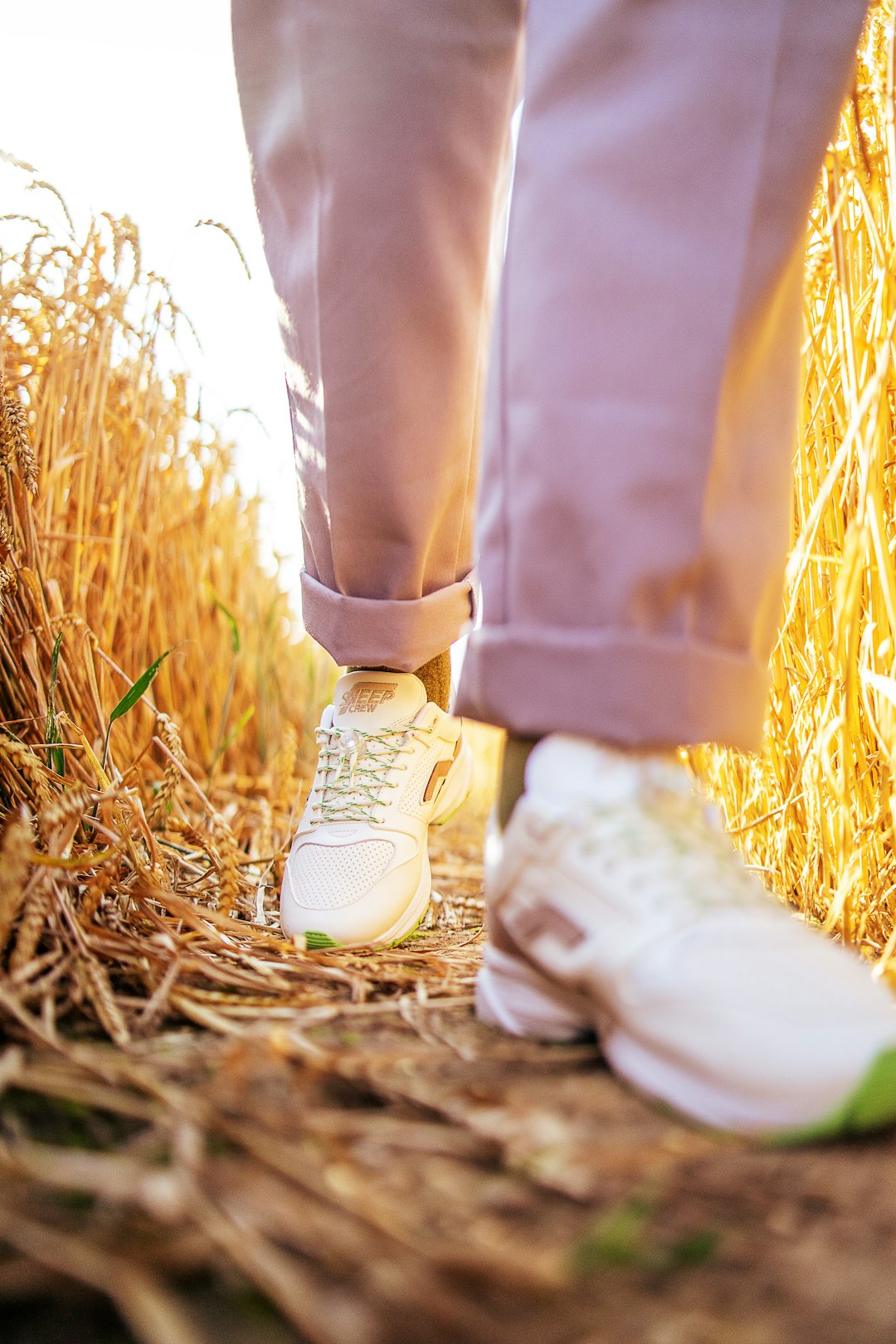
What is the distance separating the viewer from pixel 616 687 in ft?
1.54

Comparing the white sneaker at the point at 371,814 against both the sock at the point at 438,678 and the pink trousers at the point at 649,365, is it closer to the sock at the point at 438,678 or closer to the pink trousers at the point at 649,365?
the sock at the point at 438,678

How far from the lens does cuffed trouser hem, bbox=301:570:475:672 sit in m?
0.80

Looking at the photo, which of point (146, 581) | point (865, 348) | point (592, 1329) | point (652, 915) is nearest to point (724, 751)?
point (865, 348)

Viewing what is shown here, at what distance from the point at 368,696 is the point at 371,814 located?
4.5 inches

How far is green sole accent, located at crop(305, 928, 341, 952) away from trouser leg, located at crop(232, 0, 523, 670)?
0.24 m

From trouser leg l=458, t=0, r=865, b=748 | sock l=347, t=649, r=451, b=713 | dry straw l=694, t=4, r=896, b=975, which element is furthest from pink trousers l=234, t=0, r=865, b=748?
sock l=347, t=649, r=451, b=713

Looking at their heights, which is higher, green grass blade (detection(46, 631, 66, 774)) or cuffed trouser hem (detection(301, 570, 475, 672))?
cuffed trouser hem (detection(301, 570, 475, 672))

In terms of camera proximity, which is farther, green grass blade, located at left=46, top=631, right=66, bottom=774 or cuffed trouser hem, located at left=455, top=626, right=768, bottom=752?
green grass blade, located at left=46, top=631, right=66, bottom=774

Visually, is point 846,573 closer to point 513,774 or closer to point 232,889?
point 513,774

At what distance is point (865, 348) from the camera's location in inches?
26.3

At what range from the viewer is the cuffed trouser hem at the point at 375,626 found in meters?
0.80

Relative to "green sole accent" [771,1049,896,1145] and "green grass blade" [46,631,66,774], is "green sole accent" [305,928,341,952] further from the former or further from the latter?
"green sole accent" [771,1049,896,1145]

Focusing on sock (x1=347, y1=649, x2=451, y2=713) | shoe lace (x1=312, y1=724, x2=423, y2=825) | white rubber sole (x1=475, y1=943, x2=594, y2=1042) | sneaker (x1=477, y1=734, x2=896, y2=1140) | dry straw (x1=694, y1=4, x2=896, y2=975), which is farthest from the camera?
sock (x1=347, y1=649, x2=451, y2=713)

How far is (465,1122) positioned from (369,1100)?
5cm
